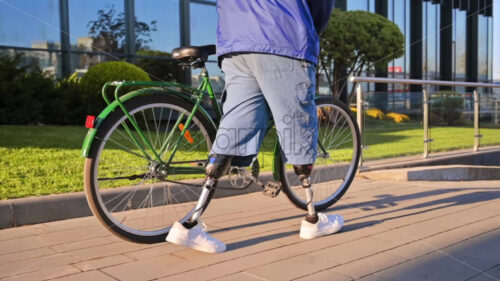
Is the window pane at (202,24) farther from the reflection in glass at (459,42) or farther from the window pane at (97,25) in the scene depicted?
the reflection in glass at (459,42)

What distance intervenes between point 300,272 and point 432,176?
4.03 m

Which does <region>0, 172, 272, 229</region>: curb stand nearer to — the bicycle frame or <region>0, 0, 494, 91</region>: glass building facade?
the bicycle frame

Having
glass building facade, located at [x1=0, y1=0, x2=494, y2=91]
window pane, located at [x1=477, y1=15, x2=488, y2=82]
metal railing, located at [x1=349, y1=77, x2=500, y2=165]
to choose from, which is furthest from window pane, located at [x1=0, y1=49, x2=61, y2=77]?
window pane, located at [x1=477, y1=15, x2=488, y2=82]

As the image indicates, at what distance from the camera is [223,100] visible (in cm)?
290

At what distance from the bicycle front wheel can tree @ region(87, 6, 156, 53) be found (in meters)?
8.56

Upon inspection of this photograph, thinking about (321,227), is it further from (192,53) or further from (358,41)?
(358,41)

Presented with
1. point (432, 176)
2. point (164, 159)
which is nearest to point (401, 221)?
point (164, 159)

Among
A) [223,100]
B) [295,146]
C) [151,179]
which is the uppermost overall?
[223,100]

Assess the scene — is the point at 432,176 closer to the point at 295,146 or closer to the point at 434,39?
the point at 295,146

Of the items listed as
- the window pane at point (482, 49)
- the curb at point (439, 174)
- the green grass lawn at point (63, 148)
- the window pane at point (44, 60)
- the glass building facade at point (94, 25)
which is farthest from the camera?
the window pane at point (482, 49)

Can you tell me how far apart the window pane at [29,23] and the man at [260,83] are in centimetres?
868

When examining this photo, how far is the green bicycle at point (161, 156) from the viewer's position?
2.62 meters

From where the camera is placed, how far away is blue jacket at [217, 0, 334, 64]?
2.66 meters

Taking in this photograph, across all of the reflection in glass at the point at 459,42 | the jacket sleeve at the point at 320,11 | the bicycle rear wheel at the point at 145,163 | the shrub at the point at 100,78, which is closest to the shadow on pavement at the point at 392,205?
the bicycle rear wheel at the point at 145,163
